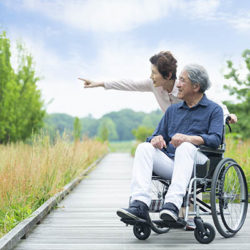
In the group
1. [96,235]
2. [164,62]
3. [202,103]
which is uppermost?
[164,62]

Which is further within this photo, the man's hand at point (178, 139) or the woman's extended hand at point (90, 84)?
the woman's extended hand at point (90, 84)

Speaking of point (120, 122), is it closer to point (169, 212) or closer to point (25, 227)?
point (25, 227)

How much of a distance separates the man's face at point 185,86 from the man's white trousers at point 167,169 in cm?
44

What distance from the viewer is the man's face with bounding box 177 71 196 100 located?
3295 millimetres

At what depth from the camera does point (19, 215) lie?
3881mm

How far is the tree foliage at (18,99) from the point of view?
13.6 m

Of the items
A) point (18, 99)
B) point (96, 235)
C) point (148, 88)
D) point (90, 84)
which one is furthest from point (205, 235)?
point (18, 99)

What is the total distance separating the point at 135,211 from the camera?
2.95 metres

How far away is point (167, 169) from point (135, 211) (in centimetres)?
41

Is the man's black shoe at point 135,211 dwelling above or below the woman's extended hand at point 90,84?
below

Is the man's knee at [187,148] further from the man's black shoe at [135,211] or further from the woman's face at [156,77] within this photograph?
the woman's face at [156,77]

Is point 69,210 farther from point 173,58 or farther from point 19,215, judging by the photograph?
point 173,58

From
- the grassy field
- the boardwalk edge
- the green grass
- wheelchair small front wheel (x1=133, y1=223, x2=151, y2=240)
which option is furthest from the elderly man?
the green grass

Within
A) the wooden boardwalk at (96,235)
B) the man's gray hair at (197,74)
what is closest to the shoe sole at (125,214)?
the wooden boardwalk at (96,235)
